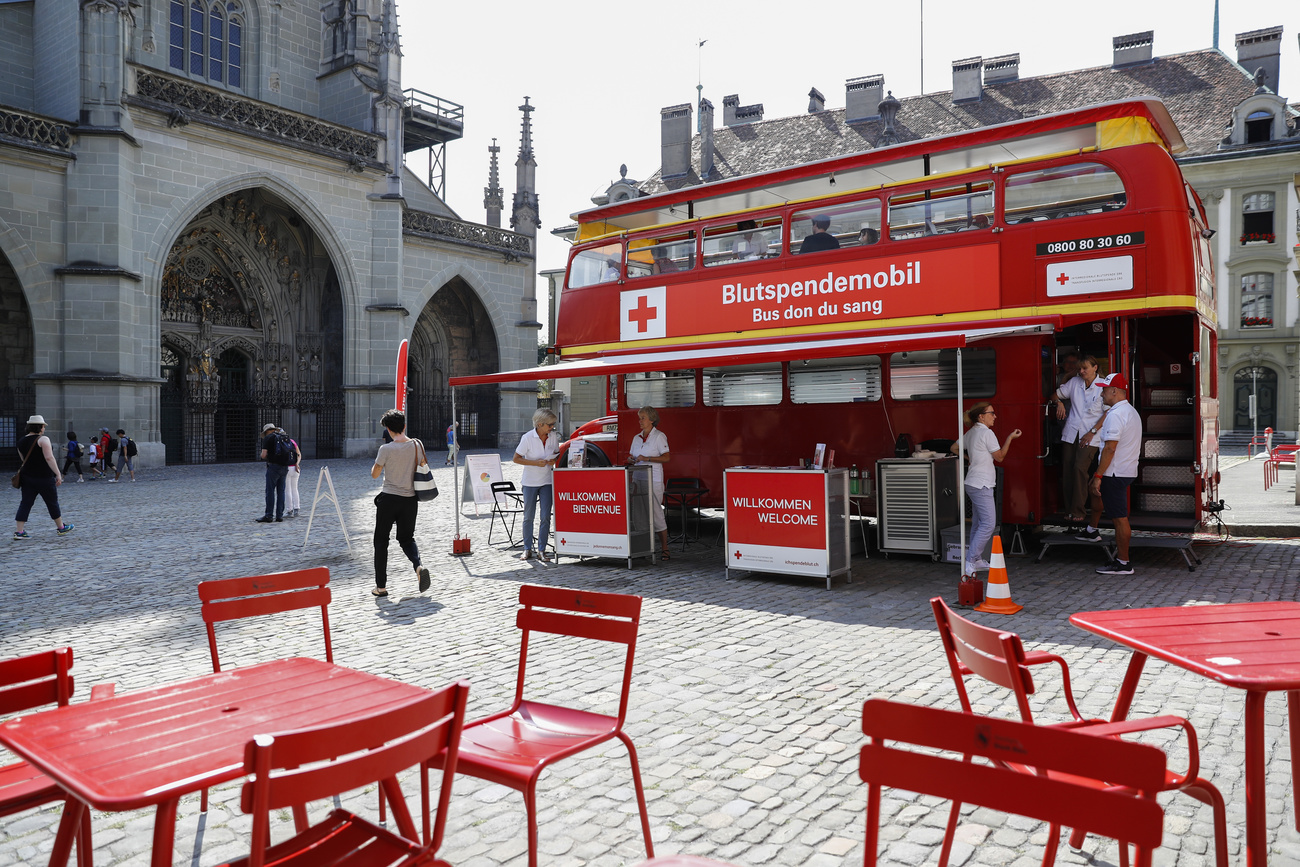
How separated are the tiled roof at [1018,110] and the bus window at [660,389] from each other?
25.3 metres

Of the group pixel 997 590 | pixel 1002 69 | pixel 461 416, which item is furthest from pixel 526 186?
pixel 997 590

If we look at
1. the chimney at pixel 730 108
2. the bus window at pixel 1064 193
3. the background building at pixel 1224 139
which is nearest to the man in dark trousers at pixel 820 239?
the bus window at pixel 1064 193

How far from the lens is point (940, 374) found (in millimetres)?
10539

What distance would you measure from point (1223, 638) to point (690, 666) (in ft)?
11.1

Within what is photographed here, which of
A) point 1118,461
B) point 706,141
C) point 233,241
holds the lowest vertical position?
point 1118,461

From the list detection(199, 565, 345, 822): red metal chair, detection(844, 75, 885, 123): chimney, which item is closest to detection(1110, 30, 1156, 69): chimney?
detection(844, 75, 885, 123): chimney

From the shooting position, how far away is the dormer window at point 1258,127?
3462cm

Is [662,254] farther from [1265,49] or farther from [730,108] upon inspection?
[1265,49]

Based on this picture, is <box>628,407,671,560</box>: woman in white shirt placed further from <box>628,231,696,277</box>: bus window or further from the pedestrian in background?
the pedestrian in background

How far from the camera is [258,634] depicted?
696 centimetres

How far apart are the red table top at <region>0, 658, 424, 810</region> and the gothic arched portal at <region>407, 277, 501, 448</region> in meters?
35.3

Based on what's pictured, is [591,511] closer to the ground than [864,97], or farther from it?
closer to the ground

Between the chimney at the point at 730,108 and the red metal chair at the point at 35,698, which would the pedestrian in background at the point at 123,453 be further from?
the chimney at the point at 730,108

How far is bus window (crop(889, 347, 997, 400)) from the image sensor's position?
33.2ft
